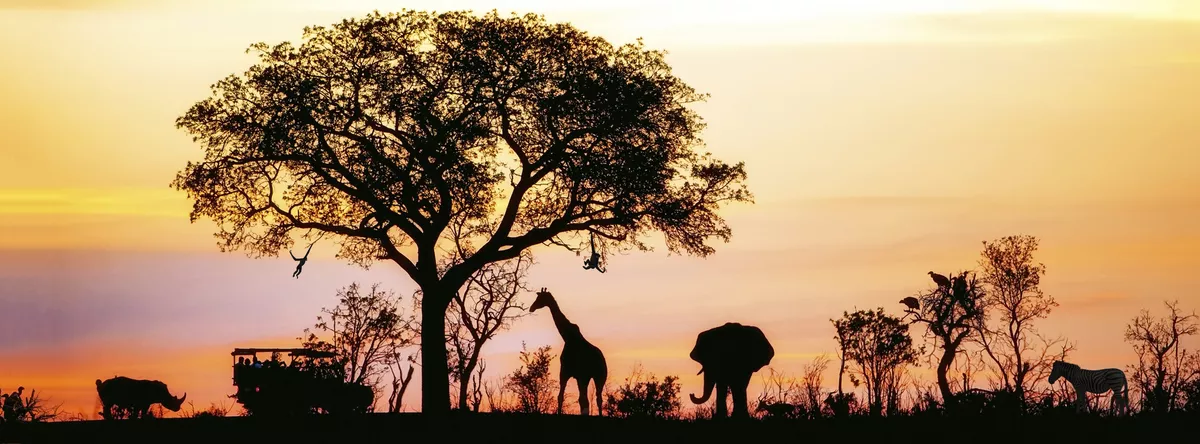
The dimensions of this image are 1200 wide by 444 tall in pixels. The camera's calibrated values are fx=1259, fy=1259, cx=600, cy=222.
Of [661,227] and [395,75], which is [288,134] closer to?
[395,75]

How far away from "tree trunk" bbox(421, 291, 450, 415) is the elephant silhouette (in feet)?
27.4

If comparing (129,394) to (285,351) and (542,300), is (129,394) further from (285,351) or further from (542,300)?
(542,300)

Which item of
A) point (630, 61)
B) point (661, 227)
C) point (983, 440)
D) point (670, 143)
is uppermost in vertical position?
point (630, 61)

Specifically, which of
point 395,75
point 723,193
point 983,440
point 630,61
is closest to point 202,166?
point 395,75

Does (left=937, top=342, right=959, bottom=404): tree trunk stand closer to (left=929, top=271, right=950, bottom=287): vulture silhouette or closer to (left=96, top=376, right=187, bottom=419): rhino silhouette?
(left=929, top=271, right=950, bottom=287): vulture silhouette

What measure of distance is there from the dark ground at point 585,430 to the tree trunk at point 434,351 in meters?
6.46

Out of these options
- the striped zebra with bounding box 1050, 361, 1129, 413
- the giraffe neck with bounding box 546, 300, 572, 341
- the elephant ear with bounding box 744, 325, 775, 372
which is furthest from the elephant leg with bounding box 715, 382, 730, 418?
the striped zebra with bounding box 1050, 361, 1129, 413

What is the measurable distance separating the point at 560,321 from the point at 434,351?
13.1 feet

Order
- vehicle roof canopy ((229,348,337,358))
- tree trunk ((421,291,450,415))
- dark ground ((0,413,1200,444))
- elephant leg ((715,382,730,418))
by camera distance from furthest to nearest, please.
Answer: tree trunk ((421,291,450,415)) < vehicle roof canopy ((229,348,337,358)) < elephant leg ((715,382,730,418)) < dark ground ((0,413,1200,444))

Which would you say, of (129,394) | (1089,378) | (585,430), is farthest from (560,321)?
(1089,378)

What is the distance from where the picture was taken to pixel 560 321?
106ft

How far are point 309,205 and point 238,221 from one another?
2.00m

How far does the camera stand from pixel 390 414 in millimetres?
27672

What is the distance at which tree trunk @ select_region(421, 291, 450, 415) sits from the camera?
111 ft
